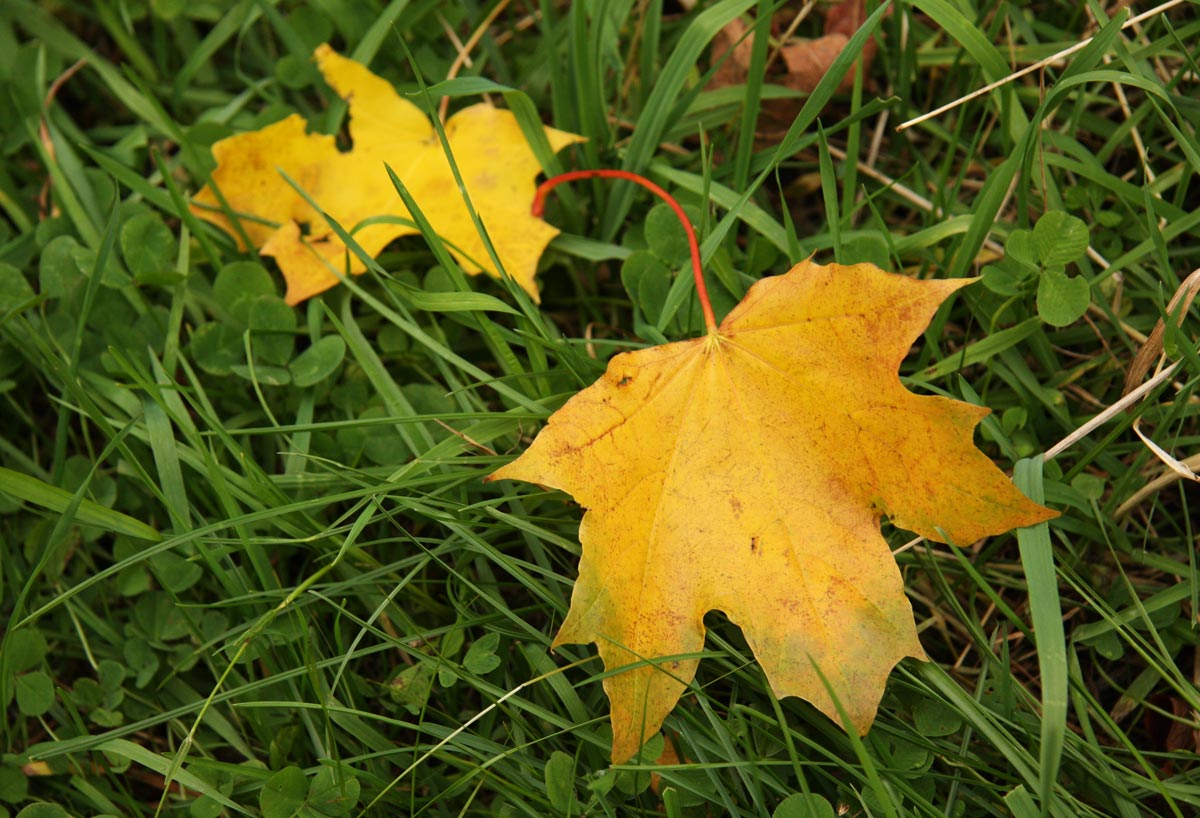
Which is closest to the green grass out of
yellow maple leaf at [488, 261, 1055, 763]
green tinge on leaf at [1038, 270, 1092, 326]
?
green tinge on leaf at [1038, 270, 1092, 326]

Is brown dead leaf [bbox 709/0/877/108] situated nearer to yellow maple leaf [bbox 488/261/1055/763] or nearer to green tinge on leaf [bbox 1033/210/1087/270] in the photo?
green tinge on leaf [bbox 1033/210/1087/270]

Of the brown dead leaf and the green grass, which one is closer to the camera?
the green grass

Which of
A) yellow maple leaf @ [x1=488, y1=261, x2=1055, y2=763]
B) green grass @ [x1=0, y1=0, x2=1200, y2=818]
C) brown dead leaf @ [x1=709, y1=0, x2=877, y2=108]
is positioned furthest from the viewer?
brown dead leaf @ [x1=709, y1=0, x2=877, y2=108]

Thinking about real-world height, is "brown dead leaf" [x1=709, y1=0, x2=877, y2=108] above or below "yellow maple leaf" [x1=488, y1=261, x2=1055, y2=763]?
above

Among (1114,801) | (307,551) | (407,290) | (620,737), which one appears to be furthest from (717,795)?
(407,290)

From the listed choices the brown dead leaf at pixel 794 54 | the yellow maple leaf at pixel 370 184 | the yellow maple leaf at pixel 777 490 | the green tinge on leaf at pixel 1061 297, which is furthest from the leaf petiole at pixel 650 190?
the green tinge on leaf at pixel 1061 297

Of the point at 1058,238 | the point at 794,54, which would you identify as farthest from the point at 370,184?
the point at 1058,238

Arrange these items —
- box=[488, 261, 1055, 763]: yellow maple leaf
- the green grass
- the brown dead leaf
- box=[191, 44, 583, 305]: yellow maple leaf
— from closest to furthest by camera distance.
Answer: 1. box=[488, 261, 1055, 763]: yellow maple leaf
2. the green grass
3. box=[191, 44, 583, 305]: yellow maple leaf
4. the brown dead leaf

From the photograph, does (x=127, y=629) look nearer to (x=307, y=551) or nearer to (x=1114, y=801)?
(x=307, y=551)
